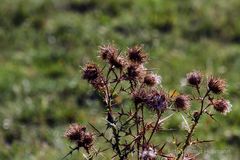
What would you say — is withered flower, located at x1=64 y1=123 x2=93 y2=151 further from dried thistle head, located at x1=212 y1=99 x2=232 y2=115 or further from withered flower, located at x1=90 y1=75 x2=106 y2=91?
dried thistle head, located at x1=212 y1=99 x2=232 y2=115

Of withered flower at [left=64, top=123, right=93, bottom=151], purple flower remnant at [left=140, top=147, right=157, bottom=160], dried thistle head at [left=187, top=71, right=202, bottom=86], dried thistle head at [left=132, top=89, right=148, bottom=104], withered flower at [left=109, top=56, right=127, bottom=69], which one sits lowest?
purple flower remnant at [left=140, top=147, right=157, bottom=160]

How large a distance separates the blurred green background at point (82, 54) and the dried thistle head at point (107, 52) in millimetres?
2644

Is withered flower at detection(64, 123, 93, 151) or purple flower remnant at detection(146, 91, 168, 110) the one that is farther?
withered flower at detection(64, 123, 93, 151)

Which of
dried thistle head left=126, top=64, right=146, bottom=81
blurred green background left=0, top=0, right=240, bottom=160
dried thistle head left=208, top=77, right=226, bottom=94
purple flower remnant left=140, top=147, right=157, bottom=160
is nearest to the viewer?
purple flower remnant left=140, top=147, right=157, bottom=160

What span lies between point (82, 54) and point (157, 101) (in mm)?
4735

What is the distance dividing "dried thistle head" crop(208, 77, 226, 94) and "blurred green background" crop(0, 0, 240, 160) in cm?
264

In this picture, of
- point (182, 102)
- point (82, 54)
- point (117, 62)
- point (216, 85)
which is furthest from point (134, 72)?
point (82, 54)

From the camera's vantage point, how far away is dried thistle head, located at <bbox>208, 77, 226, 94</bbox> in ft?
6.95

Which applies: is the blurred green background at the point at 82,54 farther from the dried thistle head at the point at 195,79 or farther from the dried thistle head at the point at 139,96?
the dried thistle head at the point at 139,96

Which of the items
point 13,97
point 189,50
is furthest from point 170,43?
point 13,97

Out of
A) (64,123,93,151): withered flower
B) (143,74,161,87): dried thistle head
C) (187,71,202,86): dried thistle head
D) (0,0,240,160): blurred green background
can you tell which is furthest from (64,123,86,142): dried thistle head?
(0,0,240,160): blurred green background

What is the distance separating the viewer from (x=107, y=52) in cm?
209

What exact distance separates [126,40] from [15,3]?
1.50 m

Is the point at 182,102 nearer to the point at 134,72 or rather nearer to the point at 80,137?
the point at 134,72
